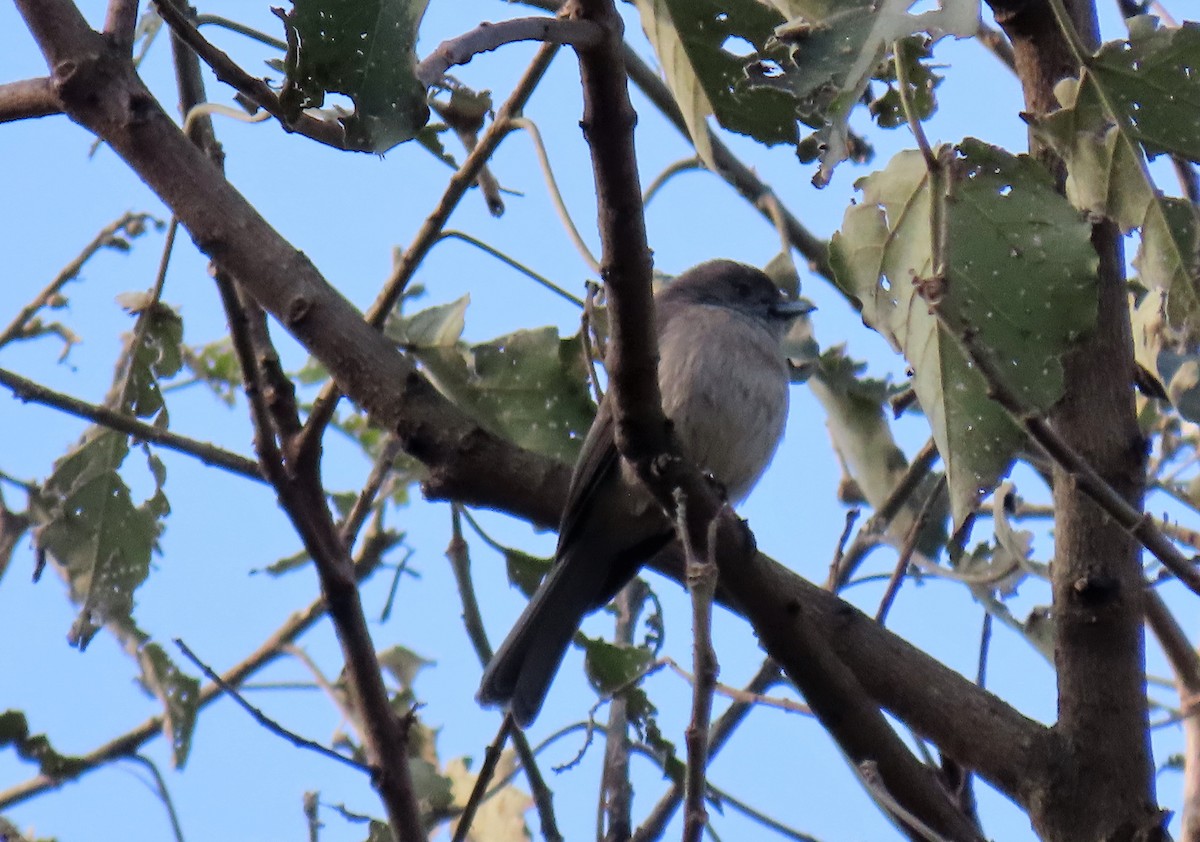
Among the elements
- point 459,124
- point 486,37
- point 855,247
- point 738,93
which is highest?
point 459,124

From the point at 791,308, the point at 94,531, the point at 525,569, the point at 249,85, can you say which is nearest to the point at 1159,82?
the point at 249,85

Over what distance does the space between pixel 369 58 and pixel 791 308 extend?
345 centimetres

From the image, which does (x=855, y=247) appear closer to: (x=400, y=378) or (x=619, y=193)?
(x=619, y=193)

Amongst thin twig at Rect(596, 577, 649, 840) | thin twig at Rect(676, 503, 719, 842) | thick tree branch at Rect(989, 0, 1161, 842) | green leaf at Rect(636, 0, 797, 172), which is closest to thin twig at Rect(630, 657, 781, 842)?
thin twig at Rect(596, 577, 649, 840)

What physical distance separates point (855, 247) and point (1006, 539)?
3.24 feet

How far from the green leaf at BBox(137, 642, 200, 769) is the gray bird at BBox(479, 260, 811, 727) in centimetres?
88

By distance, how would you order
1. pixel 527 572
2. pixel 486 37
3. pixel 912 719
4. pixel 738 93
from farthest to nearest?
pixel 527 572 → pixel 912 719 → pixel 738 93 → pixel 486 37

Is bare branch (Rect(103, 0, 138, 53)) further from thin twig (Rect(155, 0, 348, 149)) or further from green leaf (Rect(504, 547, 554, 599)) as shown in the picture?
green leaf (Rect(504, 547, 554, 599))

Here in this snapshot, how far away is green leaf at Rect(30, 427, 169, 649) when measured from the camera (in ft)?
12.7

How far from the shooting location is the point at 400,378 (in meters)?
3.09

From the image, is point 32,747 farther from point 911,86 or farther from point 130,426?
point 911,86

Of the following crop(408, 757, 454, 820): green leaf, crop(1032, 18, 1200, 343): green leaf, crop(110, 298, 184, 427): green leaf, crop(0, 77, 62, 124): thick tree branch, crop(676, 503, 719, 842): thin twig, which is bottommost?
crop(676, 503, 719, 842): thin twig

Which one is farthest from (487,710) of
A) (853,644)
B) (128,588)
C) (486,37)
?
(486,37)

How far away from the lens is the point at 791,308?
211 inches
